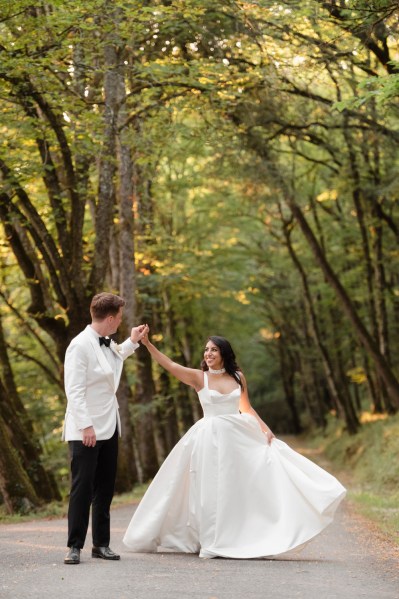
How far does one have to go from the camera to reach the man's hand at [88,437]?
23.5 feet

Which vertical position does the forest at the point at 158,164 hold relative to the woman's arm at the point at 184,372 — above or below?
above

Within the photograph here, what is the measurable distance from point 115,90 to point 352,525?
27.3 feet

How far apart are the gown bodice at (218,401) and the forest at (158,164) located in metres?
3.54

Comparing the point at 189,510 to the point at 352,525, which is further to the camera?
the point at 352,525

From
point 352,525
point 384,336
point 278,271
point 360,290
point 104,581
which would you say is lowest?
point 352,525

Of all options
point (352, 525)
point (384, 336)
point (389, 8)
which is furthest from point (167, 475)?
point (384, 336)

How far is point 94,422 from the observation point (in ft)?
24.4

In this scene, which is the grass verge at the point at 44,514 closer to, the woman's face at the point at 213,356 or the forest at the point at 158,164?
the forest at the point at 158,164

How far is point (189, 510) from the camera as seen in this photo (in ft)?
27.2

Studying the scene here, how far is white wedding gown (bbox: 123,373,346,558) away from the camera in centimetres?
804

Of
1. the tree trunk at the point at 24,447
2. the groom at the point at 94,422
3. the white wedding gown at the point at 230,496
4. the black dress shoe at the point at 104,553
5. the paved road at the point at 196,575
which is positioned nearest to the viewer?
the paved road at the point at 196,575

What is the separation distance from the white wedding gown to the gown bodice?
0.01 meters

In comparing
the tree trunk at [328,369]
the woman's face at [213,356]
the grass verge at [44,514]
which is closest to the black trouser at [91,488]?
the woman's face at [213,356]

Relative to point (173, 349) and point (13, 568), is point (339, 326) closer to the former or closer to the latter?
point (173, 349)
